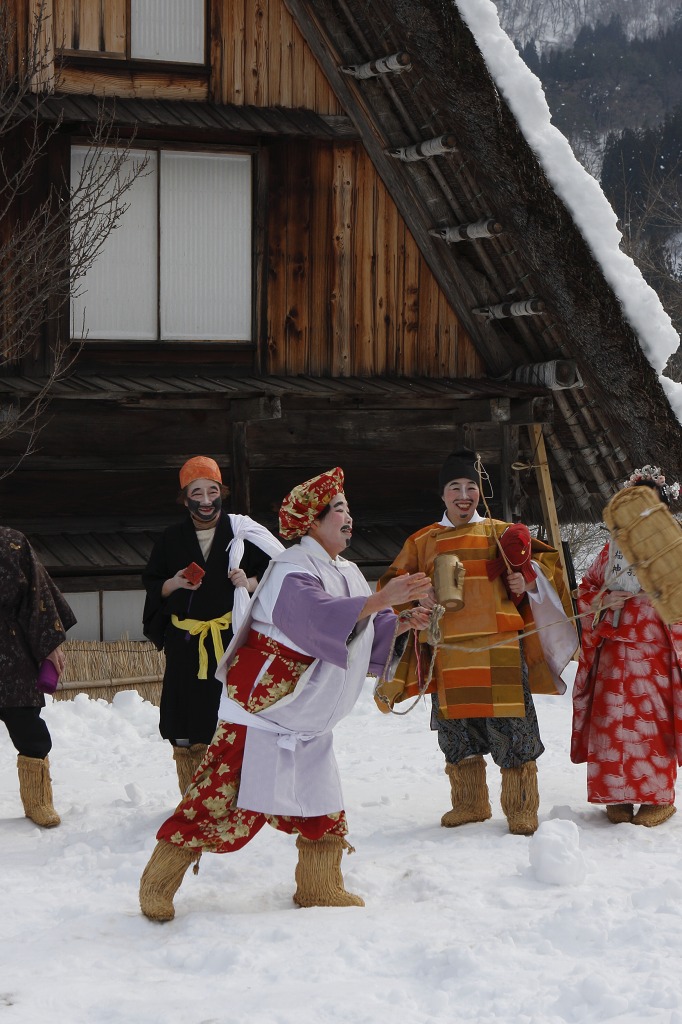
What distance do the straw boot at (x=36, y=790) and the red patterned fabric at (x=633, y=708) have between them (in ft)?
7.59

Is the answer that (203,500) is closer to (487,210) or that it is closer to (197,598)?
(197,598)

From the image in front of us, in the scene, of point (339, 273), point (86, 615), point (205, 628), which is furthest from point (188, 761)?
point (339, 273)

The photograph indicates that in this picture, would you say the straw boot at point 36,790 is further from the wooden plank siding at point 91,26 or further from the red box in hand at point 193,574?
the wooden plank siding at point 91,26

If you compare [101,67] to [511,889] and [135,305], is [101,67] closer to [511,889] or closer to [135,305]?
[135,305]

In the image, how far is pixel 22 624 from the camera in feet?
18.6

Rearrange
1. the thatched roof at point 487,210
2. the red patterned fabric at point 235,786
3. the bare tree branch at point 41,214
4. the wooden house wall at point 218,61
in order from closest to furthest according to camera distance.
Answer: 1. the red patterned fabric at point 235,786
2. the bare tree branch at point 41,214
3. the thatched roof at point 487,210
4. the wooden house wall at point 218,61

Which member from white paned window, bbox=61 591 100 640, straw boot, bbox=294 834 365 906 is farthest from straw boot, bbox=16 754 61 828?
white paned window, bbox=61 591 100 640

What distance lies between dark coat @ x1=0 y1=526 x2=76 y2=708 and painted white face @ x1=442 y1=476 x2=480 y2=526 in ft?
5.88

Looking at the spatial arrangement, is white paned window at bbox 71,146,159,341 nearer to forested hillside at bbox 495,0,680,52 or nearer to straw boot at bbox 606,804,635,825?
straw boot at bbox 606,804,635,825

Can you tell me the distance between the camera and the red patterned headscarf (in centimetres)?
423

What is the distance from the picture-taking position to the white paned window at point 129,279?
819cm

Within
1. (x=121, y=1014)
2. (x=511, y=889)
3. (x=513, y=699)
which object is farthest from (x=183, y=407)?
(x=121, y=1014)

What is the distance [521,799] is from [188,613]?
161cm

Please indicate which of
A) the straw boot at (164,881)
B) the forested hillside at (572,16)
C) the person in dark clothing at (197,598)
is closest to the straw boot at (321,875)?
the straw boot at (164,881)
